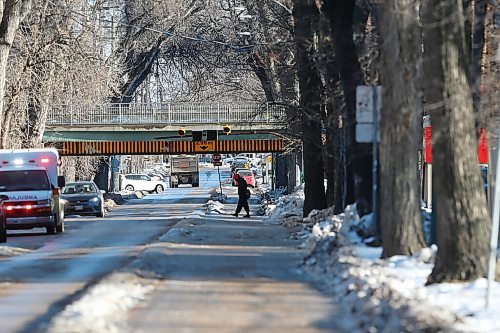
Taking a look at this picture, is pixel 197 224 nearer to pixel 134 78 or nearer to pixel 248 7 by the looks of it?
pixel 248 7

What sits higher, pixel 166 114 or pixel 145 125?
pixel 166 114

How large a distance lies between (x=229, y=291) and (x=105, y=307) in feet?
9.44

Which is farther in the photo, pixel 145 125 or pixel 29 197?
pixel 145 125

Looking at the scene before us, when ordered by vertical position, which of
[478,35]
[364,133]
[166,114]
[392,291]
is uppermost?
[478,35]

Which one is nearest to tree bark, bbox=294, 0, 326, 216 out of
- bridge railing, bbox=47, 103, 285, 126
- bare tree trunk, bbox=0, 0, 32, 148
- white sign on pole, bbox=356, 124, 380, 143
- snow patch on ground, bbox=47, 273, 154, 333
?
bare tree trunk, bbox=0, 0, 32, 148

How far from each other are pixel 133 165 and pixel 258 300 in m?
107

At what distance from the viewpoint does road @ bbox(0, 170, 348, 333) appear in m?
11.9

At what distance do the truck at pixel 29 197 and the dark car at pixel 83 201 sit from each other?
11.5m

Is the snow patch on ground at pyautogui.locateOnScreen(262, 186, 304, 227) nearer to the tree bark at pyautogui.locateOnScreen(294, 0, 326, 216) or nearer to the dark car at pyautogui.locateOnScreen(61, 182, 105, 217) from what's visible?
the tree bark at pyautogui.locateOnScreen(294, 0, 326, 216)

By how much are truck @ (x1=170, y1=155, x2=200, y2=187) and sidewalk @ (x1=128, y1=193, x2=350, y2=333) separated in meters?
73.8

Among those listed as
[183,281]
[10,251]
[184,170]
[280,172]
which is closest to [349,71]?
[183,281]

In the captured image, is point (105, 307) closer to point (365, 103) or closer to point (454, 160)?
point (454, 160)

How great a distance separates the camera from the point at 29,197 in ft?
98.6

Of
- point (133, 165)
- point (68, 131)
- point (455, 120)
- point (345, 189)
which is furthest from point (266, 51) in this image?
point (133, 165)
